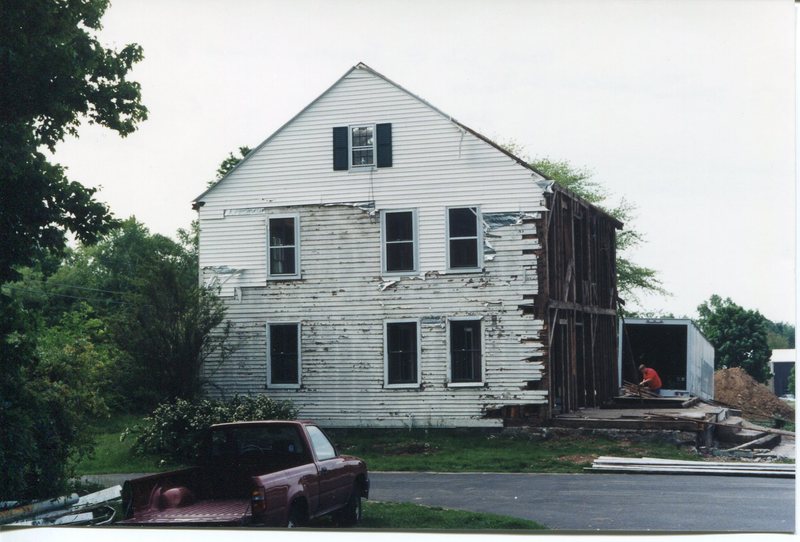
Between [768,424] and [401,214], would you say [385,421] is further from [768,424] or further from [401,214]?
[768,424]

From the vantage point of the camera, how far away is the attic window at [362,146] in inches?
838

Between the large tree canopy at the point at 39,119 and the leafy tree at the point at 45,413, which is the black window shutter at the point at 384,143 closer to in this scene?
the large tree canopy at the point at 39,119

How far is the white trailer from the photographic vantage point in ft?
89.0

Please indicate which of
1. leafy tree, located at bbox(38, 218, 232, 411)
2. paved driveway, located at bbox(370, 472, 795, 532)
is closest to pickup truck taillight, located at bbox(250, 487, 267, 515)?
paved driveway, located at bbox(370, 472, 795, 532)

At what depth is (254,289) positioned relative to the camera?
21203 mm

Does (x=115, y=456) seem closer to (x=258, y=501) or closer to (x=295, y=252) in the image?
(x=295, y=252)

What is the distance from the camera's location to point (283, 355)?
823 inches

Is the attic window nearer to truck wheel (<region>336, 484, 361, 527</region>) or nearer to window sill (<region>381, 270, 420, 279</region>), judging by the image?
window sill (<region>381, 270, 420, 279</region>)

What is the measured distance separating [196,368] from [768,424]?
1314 cm

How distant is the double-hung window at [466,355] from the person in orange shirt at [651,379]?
22.6ft

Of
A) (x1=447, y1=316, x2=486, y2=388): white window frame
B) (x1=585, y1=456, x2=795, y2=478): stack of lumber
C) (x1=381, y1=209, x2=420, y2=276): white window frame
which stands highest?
(x1=381, y1=209, x2=420, y2=276): white window frame

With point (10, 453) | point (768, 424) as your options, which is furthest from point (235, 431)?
point (768, 424)

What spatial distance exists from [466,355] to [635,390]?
28.4ft

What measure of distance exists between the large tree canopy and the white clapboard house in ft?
18.5
